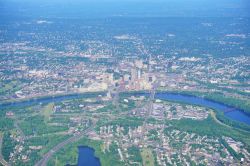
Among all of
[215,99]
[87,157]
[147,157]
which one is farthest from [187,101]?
[87,157]

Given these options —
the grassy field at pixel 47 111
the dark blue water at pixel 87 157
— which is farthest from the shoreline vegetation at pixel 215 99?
the dark blue water at pixel 87 157

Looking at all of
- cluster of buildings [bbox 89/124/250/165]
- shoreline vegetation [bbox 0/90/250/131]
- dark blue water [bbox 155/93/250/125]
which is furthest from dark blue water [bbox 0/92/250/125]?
cluster of buildings [bbox 89/124/250/165]

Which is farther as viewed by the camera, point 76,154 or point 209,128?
point 209,128

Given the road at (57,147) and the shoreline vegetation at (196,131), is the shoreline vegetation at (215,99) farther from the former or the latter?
the road at (57,147)

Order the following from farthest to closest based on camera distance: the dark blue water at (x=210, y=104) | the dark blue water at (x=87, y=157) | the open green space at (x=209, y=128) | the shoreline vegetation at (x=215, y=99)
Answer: the shoreline vegetation at (x=215, y=99), the dark blue water at (x=210, y=104), the open green space at (x=209, y=128), the dark blue water at (x=87, y=157)

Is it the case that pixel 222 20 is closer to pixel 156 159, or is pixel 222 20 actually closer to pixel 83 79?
pixel 83 79

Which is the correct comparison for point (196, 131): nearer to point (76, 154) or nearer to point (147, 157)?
point (147, 157)

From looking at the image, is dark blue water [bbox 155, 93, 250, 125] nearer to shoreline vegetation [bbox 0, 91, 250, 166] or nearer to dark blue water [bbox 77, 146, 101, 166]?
shoreline vegetation [bbox 0, 91, 250, 166]
